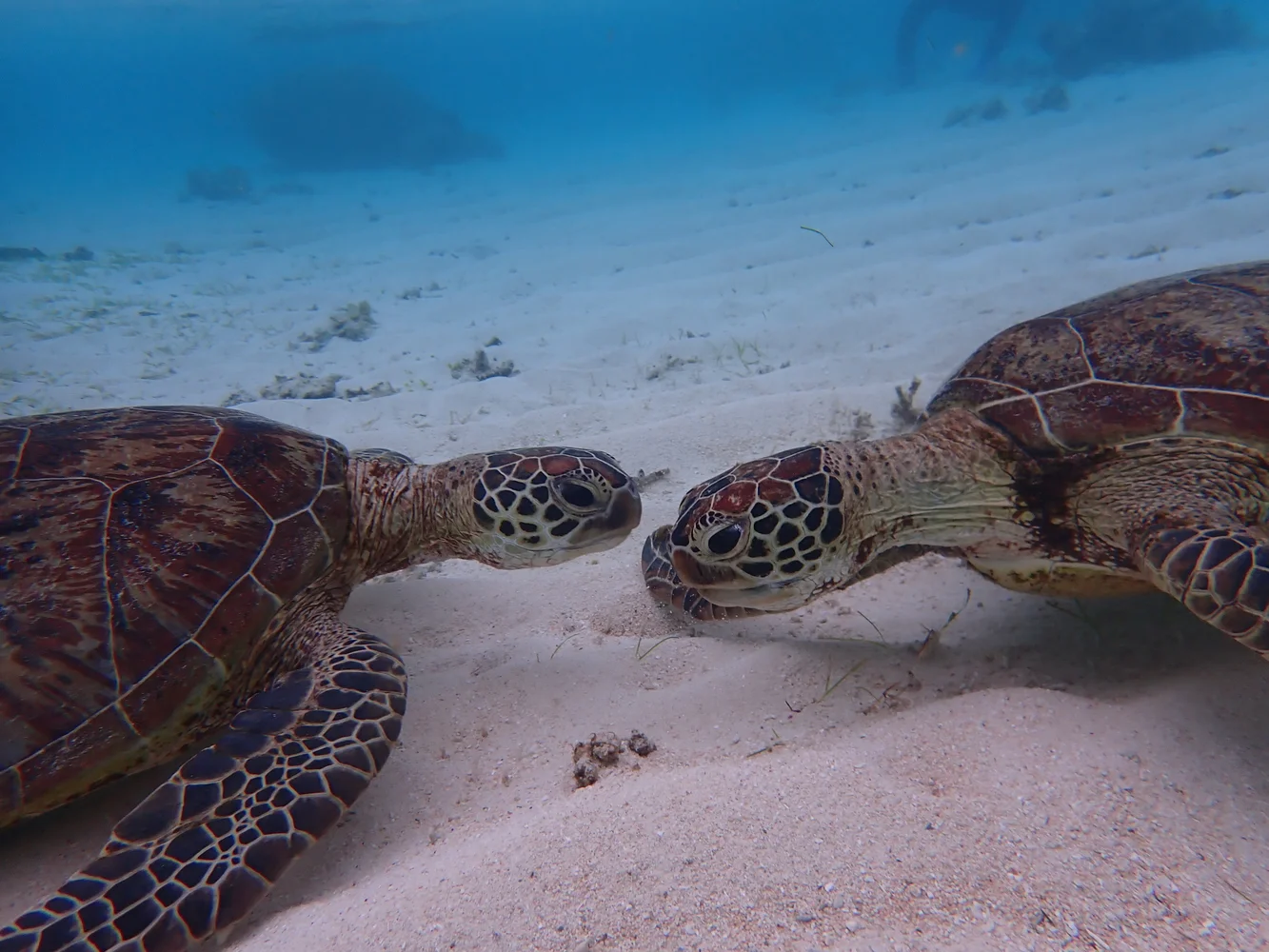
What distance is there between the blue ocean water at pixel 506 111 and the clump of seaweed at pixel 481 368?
271cm

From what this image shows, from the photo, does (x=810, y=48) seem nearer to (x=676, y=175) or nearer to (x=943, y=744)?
(x=676, y=175)

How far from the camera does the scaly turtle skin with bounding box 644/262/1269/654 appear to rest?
2146 mm

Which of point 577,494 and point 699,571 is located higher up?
point 577,494

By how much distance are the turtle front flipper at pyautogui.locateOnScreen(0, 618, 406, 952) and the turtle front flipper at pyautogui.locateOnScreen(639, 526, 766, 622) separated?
1128 millimetres

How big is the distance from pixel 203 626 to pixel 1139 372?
123 inches

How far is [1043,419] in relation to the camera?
7.61 feet

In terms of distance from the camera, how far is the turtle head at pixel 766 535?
2.22 meters

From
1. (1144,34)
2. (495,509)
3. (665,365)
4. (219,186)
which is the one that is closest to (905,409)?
(665,365)

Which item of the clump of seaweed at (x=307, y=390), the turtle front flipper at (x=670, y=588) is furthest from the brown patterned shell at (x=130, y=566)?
the clump of seaweed at (x=307, y=390)

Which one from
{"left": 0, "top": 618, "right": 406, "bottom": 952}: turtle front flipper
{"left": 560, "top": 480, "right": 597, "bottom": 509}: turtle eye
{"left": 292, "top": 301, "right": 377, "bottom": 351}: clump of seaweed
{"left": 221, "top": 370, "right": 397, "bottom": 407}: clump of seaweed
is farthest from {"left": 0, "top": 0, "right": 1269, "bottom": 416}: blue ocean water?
{"left": 0, "top": 618, "right": 406, "bottom": 952}: turtle front flipper

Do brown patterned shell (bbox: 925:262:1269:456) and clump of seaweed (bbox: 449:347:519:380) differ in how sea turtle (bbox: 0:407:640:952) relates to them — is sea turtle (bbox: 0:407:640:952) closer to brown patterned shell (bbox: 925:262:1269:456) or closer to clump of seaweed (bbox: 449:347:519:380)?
brown patterned shell (bbox: 925:262:1269:456)

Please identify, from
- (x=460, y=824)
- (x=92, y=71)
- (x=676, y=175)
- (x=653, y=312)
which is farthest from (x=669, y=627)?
(x=92, y=71)

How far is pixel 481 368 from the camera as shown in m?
7.02

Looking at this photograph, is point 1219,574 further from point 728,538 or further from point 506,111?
point 506,111
